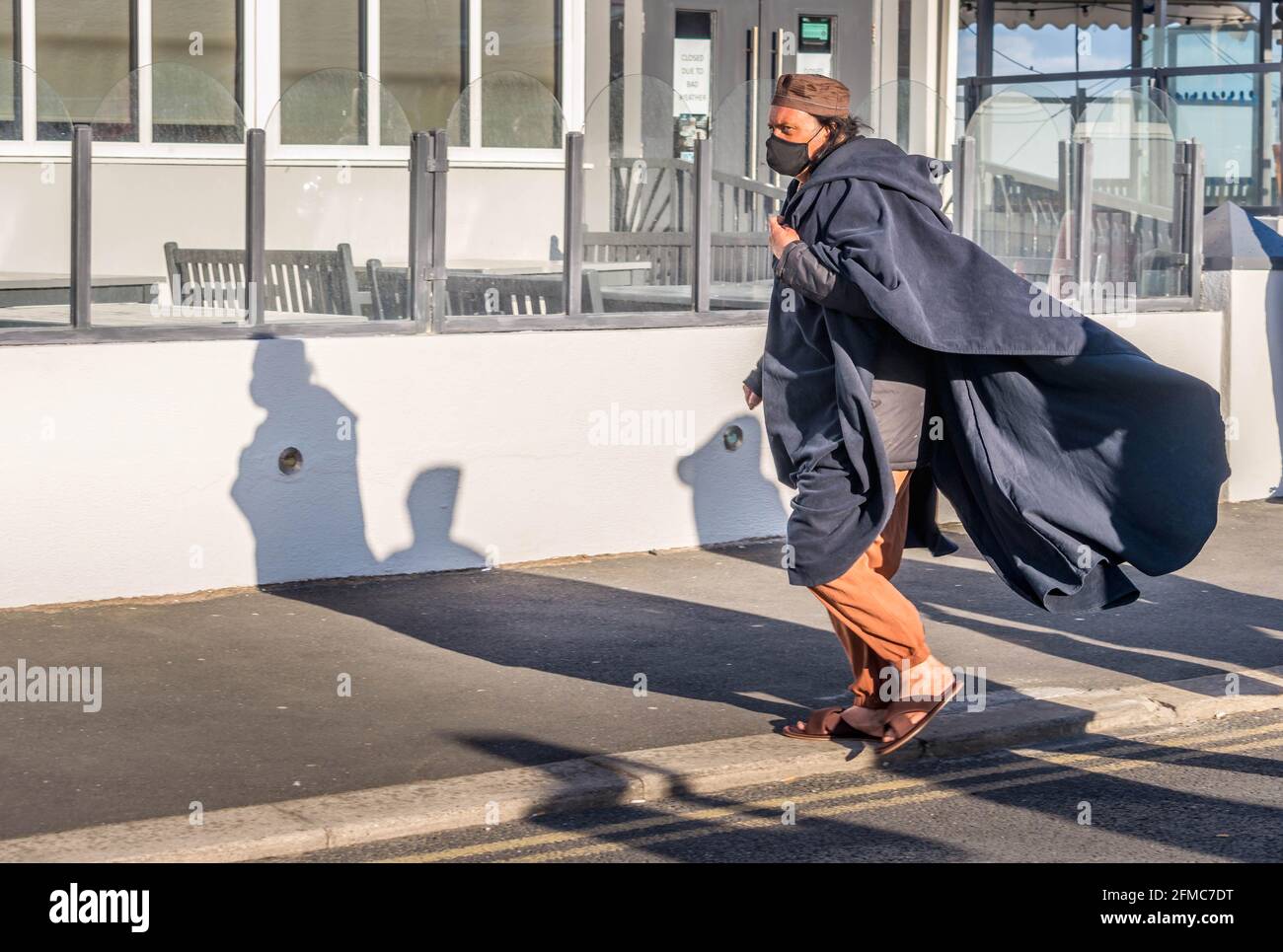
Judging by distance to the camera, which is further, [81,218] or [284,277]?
[284,277]

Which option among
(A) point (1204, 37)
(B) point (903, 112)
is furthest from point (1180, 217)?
(A) point (1204, 37)

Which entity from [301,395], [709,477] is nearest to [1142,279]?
[709,477]

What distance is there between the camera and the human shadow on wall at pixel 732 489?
10.3 metres

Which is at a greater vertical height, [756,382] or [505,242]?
[505,242]

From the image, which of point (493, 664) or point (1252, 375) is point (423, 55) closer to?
point (1252, 375)

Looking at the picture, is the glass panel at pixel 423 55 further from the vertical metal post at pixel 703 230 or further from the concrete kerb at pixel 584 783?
the concrete kerb at pixel 584 783

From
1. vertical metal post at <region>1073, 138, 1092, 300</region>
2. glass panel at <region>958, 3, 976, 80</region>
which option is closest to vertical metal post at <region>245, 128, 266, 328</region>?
vertical metal post at <region>1073, 138, 1092, 300</region>

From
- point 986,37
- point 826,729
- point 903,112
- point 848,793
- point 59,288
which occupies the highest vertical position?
point 986,37

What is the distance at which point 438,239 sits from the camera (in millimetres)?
9523


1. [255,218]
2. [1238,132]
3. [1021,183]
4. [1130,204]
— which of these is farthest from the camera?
[1238,132]

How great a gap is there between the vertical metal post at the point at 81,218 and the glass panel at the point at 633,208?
2.54 metres

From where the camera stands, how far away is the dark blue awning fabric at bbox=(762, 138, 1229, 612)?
20.2 feet

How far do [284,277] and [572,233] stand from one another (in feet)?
5.29

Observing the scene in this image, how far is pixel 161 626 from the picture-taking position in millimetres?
8203
